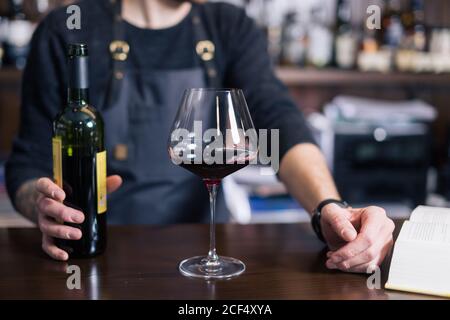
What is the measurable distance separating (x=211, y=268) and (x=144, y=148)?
646mm

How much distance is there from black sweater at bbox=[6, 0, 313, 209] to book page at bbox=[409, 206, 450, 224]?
368mm

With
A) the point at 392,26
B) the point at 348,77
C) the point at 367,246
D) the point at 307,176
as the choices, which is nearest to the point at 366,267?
the point at 367,246

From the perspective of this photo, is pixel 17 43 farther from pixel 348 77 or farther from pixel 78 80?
pixel 78 80

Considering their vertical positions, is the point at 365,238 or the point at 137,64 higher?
the point at 137,64

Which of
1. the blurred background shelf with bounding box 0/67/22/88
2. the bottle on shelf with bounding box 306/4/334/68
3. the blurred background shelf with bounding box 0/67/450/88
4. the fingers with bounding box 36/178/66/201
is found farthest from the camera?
the bottle on shelf with bounding box 306/4/334/68

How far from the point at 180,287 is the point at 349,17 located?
2.12 metres

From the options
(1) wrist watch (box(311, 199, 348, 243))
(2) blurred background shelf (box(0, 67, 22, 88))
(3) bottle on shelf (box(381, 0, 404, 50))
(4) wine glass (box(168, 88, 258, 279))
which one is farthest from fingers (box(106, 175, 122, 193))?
(3) bottle on shelf (box(381, 0, 404, 50))

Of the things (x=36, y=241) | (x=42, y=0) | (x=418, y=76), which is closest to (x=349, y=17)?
(x=418, y=76)

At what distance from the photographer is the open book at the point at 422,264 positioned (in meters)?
0.74

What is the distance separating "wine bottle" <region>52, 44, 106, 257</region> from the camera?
85 cm

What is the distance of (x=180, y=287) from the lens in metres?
0.76

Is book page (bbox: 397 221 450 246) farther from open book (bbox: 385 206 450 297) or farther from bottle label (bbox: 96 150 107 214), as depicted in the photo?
bottle label (bbox: 96 150 107 214)

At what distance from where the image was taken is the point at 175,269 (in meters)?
0.83
